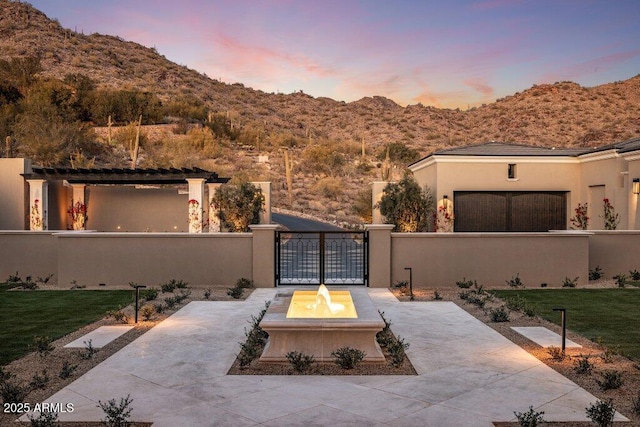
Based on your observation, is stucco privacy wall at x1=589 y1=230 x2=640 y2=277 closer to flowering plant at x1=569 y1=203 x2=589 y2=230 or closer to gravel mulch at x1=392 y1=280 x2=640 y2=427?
flowering plant at x1=569 y1=203 x2=589 y2=230

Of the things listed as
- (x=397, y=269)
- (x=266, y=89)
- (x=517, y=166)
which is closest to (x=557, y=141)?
(x=517, y=166)

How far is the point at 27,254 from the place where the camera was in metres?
14.6

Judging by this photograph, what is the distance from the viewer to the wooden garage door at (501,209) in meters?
21.1

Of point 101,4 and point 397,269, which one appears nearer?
point 397,269

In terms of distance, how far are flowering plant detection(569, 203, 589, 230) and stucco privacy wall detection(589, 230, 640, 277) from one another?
13.0 ft

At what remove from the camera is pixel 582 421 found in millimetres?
5188

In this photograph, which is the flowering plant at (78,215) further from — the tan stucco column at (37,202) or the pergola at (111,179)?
the tan stucco column at (37,202)

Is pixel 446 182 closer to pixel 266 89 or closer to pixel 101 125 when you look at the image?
pixel 101 125

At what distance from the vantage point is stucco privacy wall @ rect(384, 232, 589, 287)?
13539 mm

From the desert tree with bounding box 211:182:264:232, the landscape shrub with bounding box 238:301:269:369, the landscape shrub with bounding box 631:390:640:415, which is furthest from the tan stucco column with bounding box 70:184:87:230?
the landscape shrub with bounding box 631:390:640:415

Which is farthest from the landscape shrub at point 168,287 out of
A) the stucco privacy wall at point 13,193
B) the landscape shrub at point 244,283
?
the stucco privacy wall at point 13,193

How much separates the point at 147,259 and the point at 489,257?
342 inches

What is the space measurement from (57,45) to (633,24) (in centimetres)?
5634

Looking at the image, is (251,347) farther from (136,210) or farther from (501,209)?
(136,210)
